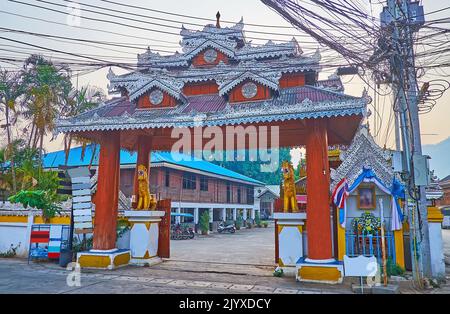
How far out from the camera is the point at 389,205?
1092 cm

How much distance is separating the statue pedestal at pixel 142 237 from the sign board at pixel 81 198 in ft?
4.44

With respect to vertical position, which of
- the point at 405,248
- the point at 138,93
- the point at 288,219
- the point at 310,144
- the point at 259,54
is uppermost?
the point at 259,54

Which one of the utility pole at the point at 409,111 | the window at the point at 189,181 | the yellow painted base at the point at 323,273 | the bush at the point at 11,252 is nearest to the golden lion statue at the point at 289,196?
the yellow painted base at the point at 323,273

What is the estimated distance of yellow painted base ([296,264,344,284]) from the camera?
9.07 m

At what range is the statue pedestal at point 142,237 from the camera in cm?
1186

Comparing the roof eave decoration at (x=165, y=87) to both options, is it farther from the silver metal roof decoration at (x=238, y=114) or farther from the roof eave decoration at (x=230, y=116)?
the roof eave decoration at (x=230, y=116)

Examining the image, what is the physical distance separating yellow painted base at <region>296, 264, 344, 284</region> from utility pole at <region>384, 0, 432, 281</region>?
75.6 inches

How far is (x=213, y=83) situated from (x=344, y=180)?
6.21 meters

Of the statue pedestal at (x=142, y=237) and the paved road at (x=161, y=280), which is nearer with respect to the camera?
the paved road at (x=161, y=280)

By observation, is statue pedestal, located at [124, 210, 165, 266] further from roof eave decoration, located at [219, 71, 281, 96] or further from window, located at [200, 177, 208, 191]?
window, located at [200, 177, 208, 191]

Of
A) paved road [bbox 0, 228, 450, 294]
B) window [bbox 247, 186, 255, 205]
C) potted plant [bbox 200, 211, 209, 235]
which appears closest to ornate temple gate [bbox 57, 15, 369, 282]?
paved road [bbox 0, 228, 450, 294]

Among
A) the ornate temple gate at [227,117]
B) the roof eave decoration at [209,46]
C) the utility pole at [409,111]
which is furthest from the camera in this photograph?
the roof eave decoration at [209,46]

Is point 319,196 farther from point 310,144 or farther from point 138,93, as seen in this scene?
point 138,93

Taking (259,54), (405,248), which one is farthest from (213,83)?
(405,248)
